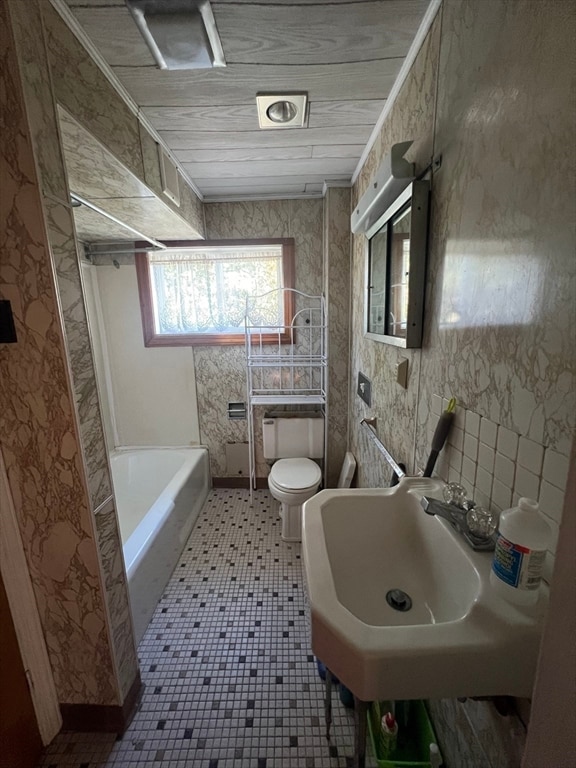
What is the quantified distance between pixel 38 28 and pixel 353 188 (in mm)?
1728

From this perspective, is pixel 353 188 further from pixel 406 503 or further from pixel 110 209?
pixel 406 503

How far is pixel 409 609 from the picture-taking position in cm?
85

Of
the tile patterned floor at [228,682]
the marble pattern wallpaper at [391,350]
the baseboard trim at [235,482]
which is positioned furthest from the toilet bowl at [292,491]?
the baseboard trim at [235,482]

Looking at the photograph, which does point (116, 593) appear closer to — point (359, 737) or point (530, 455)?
point (359, 737)

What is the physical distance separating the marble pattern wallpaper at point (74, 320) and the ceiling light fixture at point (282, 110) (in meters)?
0.76

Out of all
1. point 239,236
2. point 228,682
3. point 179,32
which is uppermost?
point 179,32

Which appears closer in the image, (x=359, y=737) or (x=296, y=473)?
(x=359, y=737)

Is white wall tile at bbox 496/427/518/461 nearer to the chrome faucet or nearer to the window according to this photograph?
the chrome faucet

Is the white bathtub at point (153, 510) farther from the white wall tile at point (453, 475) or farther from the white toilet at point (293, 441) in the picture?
the white wall tile at point (453, 475)

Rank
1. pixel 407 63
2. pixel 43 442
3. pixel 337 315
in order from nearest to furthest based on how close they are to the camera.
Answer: pixel 43 442, pixel 407 63, pixel 337 315

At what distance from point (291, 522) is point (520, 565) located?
1.74 meters

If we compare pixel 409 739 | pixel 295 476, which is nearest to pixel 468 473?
pixel 409 739

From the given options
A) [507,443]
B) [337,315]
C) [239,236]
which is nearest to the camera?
[507,443]

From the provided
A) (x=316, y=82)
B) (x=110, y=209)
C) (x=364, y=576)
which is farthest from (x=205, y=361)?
(x=364, y=576)
